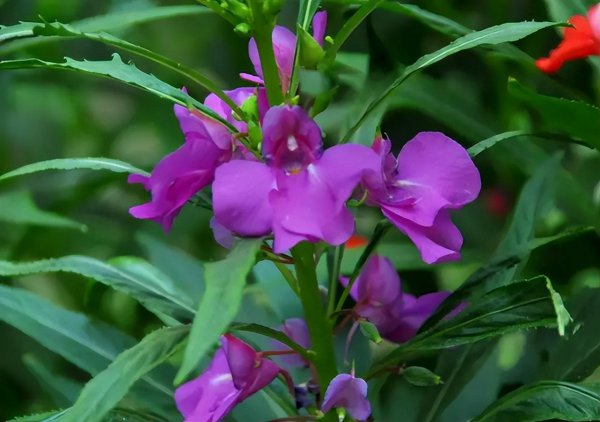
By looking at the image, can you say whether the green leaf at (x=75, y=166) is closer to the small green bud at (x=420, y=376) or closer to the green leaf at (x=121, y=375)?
the green leaf at (x=121, y=375)

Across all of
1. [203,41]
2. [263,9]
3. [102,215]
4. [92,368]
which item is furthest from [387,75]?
[203,41]

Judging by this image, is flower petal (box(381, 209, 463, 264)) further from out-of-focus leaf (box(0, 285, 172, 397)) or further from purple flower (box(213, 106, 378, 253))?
out-of-focus leaf (box(0, 285, 172, 397))

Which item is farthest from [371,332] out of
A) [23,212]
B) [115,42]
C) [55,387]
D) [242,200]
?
[23,212]

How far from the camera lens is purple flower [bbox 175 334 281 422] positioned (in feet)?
2.05

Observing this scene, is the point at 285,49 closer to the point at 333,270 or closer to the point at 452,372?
the point at 333,270

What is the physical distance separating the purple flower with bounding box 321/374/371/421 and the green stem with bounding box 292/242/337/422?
0.04 meters

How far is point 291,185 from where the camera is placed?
552mm

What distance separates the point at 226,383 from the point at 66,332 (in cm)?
21

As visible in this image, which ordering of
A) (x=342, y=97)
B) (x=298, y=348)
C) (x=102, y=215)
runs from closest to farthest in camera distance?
(x=298, y=348) → (x=342, y=97) → (x=102, y=215)

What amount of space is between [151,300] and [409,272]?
1.89ft

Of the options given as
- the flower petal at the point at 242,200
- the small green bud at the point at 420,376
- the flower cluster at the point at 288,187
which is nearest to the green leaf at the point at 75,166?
the flower cluster at the point at 288,187

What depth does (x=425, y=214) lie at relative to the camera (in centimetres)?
58

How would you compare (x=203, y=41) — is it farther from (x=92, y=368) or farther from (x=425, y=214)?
(x=425, y=214)

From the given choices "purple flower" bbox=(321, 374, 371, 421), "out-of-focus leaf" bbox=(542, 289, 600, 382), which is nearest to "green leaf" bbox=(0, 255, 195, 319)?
"purple flower" bbox=(321, 374, 371, 421)
